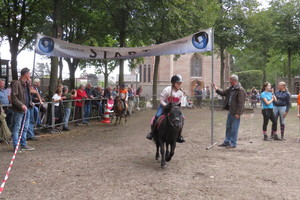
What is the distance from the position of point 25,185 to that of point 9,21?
14.6 meters

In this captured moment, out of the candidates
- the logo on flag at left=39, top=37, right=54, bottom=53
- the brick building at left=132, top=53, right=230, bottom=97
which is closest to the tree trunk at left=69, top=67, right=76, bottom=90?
the logo on flag at left=39, top=37, right=54, bottom=53

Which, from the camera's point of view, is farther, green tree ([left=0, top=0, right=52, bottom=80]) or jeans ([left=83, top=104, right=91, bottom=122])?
green tree ([left=0, top=0, right=52, bottom=80])

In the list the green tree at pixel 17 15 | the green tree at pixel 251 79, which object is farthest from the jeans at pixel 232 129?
the green tree at pixel 251 79

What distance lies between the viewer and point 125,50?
11.7 m

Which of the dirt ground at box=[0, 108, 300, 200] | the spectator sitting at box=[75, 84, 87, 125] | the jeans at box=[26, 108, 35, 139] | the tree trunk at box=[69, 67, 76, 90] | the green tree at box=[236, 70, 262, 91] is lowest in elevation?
the dirt ground at box=[0, 108, 300, 200]

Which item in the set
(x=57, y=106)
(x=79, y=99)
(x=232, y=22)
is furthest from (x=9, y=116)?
(x=232, y=22)

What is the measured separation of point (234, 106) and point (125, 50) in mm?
4792

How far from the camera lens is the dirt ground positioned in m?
5.07

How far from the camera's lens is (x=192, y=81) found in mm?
56375

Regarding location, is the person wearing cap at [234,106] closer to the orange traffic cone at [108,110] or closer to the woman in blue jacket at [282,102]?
the woman in blue jacket at [282,102]

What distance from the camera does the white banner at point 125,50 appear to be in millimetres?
9383

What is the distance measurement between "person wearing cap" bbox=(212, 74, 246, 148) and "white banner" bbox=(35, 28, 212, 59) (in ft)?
4.44

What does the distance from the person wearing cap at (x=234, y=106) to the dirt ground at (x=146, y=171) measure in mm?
458

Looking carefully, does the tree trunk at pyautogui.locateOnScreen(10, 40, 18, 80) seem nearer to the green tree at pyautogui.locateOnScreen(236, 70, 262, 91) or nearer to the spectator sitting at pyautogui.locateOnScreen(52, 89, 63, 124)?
the spectator sitting at pyautogui.locateOnScreen(52, 89, 63, 124)
